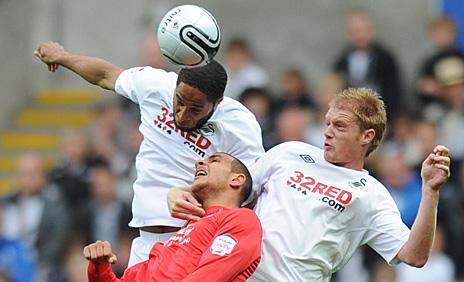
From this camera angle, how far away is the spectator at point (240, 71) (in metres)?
14.8

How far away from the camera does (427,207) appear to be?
25.5 ft

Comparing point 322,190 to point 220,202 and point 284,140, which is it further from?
point 284,140

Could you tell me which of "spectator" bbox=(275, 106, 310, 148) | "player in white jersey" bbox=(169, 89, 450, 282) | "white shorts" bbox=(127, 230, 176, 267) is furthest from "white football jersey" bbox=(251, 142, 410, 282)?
"spectator" bbox=(275, 106, 310, 148)

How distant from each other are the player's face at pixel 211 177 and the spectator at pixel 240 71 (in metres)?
6.48

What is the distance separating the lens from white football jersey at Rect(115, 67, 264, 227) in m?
8.62

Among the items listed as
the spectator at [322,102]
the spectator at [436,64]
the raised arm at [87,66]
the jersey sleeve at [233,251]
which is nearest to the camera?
the jersey sleeve at [233,251]

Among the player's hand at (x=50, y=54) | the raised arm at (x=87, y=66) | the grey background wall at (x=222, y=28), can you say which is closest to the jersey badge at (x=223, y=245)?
the raised arm at (x=87, y=66)

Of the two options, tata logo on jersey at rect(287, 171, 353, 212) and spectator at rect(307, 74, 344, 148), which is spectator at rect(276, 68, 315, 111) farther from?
tata logo on jersey at rect(287, 171, 353, 212)

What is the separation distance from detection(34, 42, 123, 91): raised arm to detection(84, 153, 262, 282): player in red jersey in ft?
3.42

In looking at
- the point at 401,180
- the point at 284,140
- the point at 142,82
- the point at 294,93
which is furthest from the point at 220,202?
the point at 294,93

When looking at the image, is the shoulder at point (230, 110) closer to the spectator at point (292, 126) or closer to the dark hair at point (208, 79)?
the dark hair at point (208, 79)

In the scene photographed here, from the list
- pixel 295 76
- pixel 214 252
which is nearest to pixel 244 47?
pixel 295 76

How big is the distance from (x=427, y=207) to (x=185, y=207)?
131 centimetres

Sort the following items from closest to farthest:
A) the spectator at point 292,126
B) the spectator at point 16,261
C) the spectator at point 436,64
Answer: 1. the spectator at point 292,126
2. the spectator at point 436,64
3. the spectator at point 16,261
